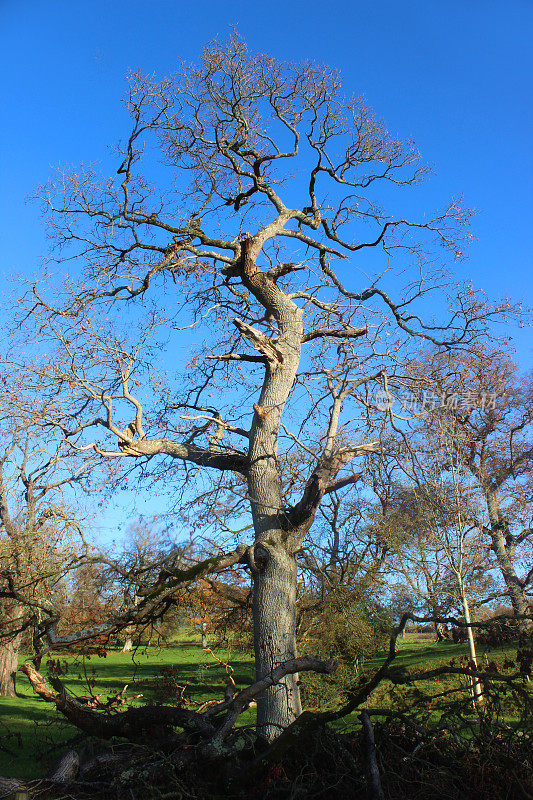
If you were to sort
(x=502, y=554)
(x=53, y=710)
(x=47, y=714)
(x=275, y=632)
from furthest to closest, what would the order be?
1. (x=502, y=554)
2. (x=47, y=714)
3. (x=53, y=710)
4. (x=275, y=632)

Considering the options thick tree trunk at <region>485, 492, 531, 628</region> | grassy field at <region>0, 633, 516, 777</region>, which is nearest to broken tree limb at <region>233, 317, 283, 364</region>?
grassy field at <region>0, 633, 516, 777</region>

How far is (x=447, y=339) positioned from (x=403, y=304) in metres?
1.00

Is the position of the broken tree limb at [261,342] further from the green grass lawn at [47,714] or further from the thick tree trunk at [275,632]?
the green grass lawn at [47,714]

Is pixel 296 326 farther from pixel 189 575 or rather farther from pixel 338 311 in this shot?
pixel 189 575

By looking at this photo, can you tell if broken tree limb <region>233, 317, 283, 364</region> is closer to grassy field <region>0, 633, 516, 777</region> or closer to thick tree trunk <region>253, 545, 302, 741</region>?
thick tree trunk <region>253, 545, 302, 741</region>

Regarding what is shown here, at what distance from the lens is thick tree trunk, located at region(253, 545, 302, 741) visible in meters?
6.77

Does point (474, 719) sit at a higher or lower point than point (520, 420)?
lower

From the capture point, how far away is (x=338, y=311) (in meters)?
10.1

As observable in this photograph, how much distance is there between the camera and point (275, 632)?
718cm

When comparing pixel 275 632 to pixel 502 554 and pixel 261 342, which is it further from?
pixel 502 554

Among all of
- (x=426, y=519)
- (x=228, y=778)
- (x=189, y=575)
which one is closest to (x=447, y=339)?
(x=426, y=519)

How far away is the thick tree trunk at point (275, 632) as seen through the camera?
6766 millimetres

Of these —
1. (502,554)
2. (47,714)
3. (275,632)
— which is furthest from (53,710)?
(502,554)

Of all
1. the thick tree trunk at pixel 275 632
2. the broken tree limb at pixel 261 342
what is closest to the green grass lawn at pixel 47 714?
the thick tree trunk at pixel 275 632
